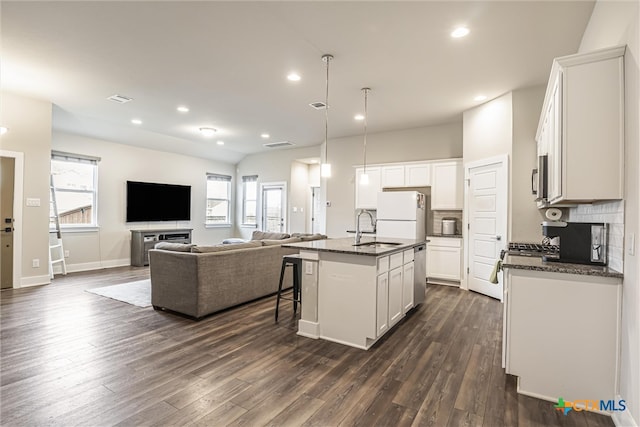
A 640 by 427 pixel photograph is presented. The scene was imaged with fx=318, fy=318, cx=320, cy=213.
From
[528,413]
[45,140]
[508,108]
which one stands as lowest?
[528,413]

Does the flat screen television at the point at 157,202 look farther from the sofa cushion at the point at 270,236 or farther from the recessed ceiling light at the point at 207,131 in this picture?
the sofa cushion at the point at 270,236

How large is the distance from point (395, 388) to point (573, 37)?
145 inches

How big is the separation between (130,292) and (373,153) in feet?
17.2

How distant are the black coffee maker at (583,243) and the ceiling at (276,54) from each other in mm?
1874

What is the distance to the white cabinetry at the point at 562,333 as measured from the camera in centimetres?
203

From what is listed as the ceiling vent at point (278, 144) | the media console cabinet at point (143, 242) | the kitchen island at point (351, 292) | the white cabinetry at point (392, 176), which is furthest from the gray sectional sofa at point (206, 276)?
the ceiling vent at point (278, 144)

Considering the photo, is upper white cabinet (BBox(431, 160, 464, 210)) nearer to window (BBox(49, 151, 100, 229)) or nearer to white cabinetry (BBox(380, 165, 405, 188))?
white cabinetry (BBox(380, 165, 405, 188))

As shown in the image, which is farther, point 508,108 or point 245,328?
point 508,108

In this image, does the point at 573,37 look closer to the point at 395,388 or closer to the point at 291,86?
the point at 291,86

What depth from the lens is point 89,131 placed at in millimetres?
6570

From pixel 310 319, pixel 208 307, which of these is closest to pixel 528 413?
pixel 310 319

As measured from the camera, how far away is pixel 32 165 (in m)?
5.11

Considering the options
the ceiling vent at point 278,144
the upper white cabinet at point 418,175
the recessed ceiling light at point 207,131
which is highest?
the ceiling vent at point 278,144

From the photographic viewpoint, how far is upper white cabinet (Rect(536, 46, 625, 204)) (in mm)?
1982
